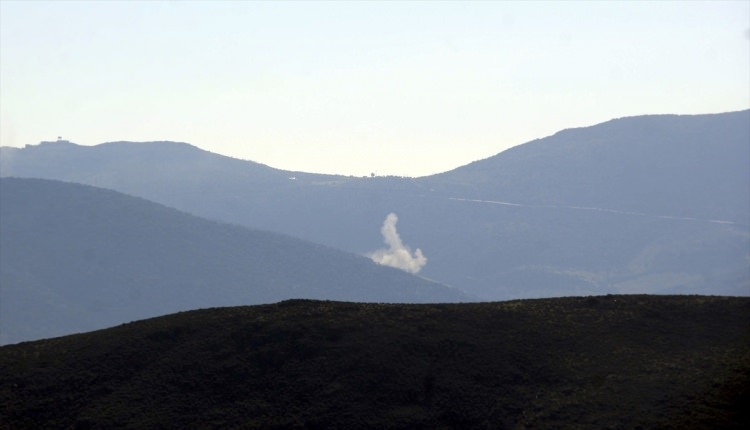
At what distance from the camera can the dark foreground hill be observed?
72.9m

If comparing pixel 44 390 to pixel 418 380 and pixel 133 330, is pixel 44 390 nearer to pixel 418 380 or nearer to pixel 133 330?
pixel 133 330

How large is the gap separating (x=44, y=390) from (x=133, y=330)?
12.5 m

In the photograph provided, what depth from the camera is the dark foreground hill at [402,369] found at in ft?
239

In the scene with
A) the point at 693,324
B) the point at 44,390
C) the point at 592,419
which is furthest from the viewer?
the point at 693,324

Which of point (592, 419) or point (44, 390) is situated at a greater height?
point (44, 390)

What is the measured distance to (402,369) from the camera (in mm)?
80875

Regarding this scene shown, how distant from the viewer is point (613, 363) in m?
80.2

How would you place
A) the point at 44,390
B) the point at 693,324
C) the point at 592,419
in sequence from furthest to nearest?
the point at 693,324
the point at 44,390
the point at 592,419

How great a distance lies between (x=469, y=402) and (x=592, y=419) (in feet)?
29.2

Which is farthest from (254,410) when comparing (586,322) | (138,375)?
(586,322)

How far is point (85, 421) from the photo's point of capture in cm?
7388

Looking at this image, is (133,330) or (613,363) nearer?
(613,363)

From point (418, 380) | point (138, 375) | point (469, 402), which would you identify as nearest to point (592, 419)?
point (469, 402)

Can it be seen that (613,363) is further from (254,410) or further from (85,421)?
(85,421)
